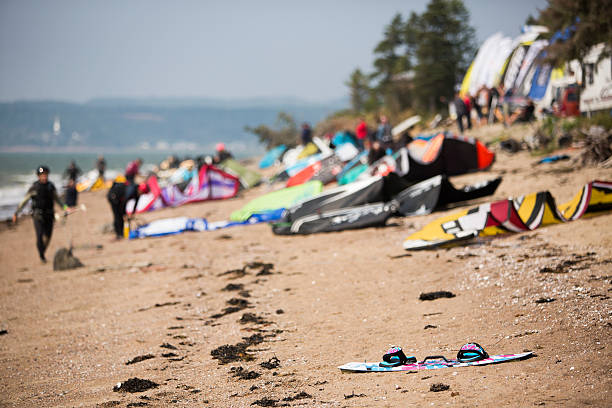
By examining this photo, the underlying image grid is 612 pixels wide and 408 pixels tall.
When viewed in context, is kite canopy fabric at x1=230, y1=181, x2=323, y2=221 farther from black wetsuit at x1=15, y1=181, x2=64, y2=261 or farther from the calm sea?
the calm sea

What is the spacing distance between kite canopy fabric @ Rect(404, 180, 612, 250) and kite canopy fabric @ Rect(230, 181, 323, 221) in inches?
184

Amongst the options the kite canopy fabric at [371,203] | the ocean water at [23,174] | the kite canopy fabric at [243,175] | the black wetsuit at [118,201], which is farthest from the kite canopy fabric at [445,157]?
the ocean water at [23,174]

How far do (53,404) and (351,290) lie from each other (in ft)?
10.0

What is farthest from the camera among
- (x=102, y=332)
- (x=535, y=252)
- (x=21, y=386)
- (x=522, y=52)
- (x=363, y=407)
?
(x=522, y=52)

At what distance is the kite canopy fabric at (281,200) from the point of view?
36.9 ft

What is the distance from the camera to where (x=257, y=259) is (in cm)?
784

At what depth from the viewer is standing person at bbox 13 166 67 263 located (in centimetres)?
911

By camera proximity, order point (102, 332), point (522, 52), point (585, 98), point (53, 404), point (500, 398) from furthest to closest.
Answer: point (522, 52) < point (585, 98) < point (102, 332) < point (53, 404) < point (500, 398)

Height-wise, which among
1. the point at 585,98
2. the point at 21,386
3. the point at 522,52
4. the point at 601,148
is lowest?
the point at 21,386

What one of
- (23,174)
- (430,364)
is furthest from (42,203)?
(23,174)

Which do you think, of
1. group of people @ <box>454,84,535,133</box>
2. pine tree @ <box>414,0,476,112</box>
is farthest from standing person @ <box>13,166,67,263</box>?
pine tree @ <box>414,0,476,112</box>

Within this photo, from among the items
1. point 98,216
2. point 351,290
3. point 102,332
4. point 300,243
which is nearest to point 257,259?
point 300,243

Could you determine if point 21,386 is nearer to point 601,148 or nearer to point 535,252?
point 535,252

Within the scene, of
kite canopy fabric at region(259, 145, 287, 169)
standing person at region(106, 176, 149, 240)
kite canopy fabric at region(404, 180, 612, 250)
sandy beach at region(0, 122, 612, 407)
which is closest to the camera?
sandy beach at region(0, 122, 612, 407)
